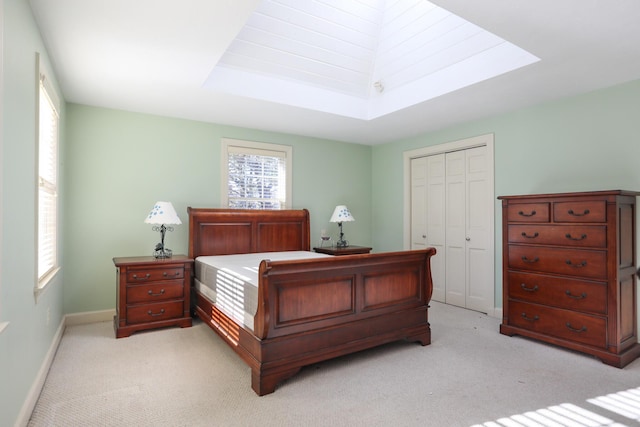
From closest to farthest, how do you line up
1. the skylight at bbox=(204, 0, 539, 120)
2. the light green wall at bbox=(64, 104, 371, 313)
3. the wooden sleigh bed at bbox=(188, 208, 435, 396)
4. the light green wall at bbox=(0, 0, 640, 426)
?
the light green wall at bbox=(0, 0, 640, 426) → the wooden sleigh bed at bbox=(188, 208, 435, 396) → the skylight at bbox=(204, 0, 539, 120) → the light green wall at bbox=(64, 104, 371, 313)

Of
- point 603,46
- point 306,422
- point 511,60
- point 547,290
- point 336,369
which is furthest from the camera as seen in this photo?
point 547,290

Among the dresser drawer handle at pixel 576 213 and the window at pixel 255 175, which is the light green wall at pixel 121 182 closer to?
the window at pixel 255 175

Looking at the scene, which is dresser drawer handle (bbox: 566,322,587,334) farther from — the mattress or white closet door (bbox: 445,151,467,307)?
the mattress

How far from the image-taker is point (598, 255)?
115 inches

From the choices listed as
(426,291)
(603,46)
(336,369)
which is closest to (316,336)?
(336,369)

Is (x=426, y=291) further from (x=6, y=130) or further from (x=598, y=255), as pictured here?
(x=6, y=130)

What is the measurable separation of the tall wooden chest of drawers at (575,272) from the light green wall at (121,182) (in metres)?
3.46

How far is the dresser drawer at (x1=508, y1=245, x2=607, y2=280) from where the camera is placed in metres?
2.93

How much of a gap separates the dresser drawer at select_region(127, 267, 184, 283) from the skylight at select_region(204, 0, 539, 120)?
1.88 meters

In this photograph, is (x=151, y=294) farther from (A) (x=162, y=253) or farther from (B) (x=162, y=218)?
(B) (x=162, y=218)

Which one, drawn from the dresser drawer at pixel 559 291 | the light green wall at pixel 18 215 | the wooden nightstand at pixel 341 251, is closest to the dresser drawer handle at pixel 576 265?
the dresser drawer at pixel 559 291

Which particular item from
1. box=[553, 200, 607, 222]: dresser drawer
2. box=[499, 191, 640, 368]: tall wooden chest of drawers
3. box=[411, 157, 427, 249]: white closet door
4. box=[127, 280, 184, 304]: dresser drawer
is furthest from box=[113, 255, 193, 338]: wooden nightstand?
box=[553, 200, 607, 222]: dresser drawer

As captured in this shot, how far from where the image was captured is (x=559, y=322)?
124 inches

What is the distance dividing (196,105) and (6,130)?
2.37 meters
